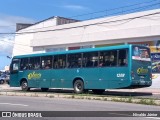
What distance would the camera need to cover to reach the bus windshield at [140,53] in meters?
22.8

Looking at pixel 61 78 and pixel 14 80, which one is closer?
pixel 61 78

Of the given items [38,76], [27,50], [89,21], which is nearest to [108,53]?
[38,76]

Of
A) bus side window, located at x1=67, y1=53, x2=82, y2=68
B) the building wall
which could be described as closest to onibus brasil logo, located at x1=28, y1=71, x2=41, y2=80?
bus side window, located at x1=67, y1=53, x2=82, y2=68

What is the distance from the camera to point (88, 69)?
981 inches

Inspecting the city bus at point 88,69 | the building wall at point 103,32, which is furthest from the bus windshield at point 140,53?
the building wall at point 103,32

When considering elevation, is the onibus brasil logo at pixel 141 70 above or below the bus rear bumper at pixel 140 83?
above

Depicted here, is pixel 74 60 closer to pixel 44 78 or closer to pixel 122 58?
pixel 44 78

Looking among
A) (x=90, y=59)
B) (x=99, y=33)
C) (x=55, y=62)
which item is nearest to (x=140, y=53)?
(x=90, y=59)

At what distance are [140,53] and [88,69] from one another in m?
3.58

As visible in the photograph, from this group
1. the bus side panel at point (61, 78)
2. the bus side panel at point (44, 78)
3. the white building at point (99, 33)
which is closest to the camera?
the bus side panel at point (61, 78)

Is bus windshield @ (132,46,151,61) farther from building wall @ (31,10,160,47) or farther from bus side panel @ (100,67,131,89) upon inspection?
building wall @ (31,10,160,47)

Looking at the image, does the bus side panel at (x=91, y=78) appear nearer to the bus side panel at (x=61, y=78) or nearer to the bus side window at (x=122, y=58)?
the bus side panel at (x=61, y=78)

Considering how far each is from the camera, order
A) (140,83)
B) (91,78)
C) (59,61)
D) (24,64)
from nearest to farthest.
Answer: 1. (140,83)
2. (91,78)
3. (59,61)
4. (24,64)

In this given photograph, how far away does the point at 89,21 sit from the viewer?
37.4 meters
